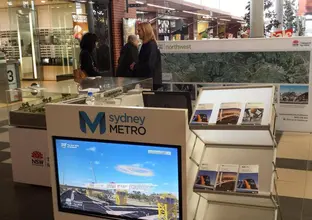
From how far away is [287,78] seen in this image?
213 inches

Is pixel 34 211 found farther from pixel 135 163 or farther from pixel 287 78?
pixel 287 78

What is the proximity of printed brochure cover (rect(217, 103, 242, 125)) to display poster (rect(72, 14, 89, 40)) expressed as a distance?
8743 millimetres

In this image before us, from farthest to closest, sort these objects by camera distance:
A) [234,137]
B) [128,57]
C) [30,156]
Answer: [128,57]
[30,156]
[234,137]

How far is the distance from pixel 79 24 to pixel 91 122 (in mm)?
8627

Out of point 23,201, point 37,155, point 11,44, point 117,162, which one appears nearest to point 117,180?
point 117,162

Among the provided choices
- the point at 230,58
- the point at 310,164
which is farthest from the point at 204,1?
the point at 310,164

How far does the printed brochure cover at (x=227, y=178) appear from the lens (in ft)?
6.29

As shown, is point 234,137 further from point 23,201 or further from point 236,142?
point 23,201

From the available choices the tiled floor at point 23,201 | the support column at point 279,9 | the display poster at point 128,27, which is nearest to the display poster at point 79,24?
the display poster at point 128,27

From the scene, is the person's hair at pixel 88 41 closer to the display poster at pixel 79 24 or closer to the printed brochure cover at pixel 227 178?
the printed brochure cover at pixel 227 178

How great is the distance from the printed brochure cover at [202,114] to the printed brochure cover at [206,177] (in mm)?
304

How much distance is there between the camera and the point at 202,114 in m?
1.99

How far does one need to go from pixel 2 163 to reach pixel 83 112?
2983 mm

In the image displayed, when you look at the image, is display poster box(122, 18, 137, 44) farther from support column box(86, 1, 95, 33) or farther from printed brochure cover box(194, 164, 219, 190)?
printed brochure cover box(194, 164, 219, 190)
